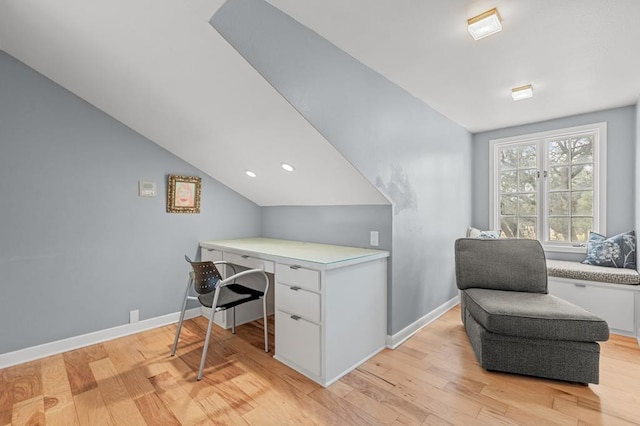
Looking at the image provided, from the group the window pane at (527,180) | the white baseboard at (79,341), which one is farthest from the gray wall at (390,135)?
the white baseboard at (79,341)

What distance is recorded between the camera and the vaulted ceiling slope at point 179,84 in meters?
1.60

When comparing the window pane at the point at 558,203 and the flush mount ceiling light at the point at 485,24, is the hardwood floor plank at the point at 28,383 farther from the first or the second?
the window pane at the point at 558,203

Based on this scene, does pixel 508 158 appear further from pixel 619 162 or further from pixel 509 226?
pixel 619 162

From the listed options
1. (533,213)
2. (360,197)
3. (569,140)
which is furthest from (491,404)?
(569,140)

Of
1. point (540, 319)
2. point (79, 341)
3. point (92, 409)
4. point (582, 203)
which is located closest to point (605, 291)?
point (582, 203)

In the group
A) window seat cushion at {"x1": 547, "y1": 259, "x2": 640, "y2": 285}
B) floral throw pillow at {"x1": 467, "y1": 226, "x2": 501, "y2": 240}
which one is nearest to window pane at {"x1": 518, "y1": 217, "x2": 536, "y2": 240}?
floral throw pillow at {"x1": 467, "y1": 226, "x2": 501, "y2": 240}

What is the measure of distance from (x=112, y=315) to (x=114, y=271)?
0.39 metres

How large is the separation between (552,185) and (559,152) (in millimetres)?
401

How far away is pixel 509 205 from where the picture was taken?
3.97 metres

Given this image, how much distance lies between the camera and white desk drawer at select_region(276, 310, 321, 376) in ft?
6.57

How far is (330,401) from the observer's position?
5.94ft

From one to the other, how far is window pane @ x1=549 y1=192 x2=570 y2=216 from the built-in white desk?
2.63 metres

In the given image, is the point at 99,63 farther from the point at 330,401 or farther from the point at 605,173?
the point at 605,173

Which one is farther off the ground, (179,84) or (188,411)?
(179,84)
